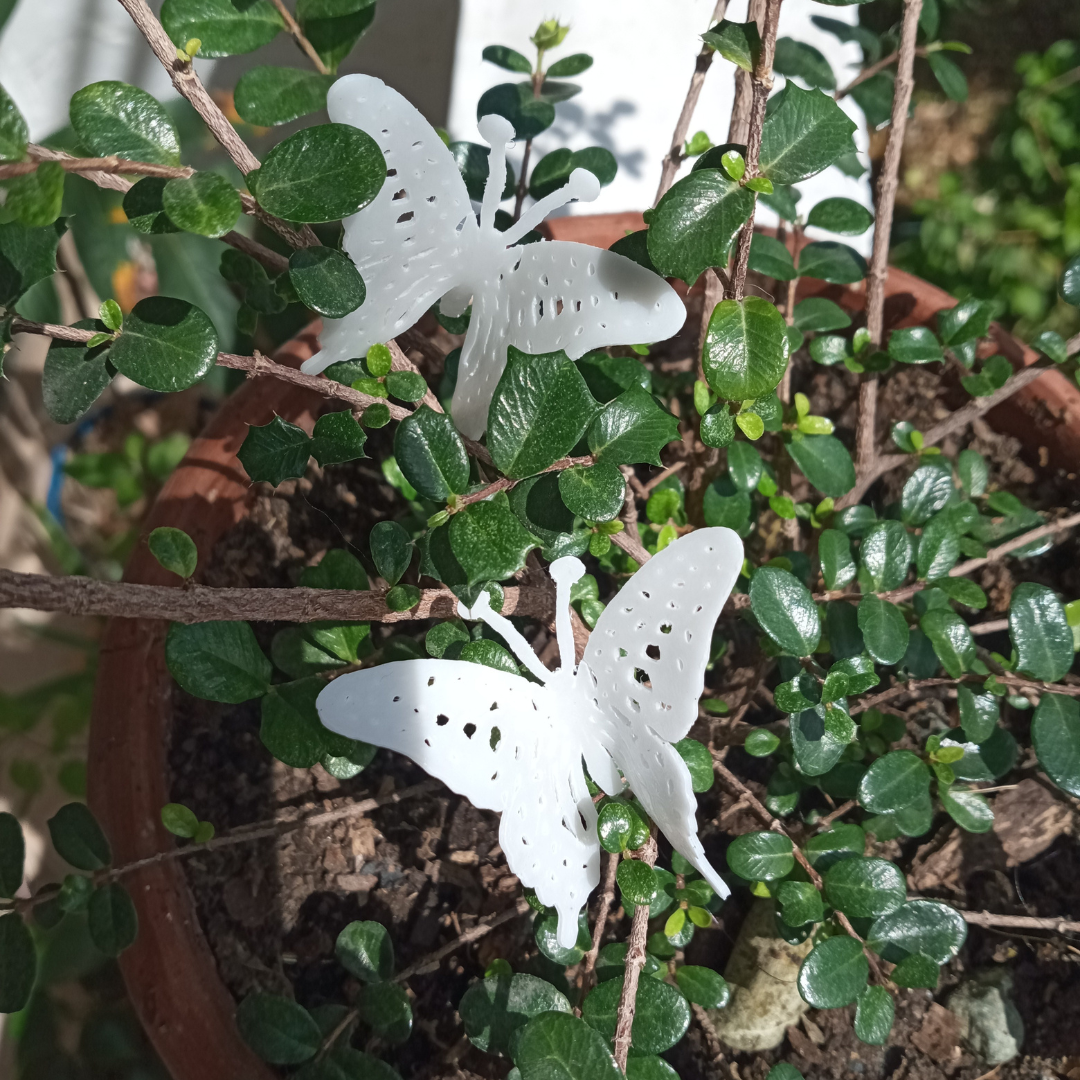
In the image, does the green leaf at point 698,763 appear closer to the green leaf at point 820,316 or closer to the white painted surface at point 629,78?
the green leaf at point 820,316

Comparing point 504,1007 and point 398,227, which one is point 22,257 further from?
point 504,1007

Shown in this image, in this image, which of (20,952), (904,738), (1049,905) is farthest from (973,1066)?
(20,952)

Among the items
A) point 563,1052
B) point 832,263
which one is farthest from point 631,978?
point 832,263

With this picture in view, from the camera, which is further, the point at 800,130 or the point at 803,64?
the point at 803,64

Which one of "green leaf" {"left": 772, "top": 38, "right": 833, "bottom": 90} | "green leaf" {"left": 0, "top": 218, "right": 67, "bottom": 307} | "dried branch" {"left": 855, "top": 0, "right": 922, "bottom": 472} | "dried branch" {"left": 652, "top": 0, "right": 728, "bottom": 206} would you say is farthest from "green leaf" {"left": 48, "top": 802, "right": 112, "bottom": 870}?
"green leaf" {"left": 772, "top": 38, "right": 833, "bottom": 90}

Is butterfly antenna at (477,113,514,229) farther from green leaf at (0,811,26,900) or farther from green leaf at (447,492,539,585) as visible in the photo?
green leaf at (0,811,26,900)
